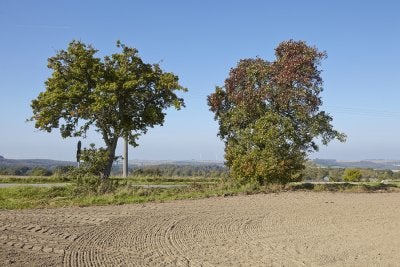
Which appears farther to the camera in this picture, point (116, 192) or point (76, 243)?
point (116, 192)

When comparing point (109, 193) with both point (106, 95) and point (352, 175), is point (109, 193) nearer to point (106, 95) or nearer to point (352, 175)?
point (106, 95)

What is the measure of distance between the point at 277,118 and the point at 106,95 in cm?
778

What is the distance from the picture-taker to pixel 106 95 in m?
18.9

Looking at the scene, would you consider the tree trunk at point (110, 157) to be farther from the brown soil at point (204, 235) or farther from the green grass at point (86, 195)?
the brown soil at point (204, 235)

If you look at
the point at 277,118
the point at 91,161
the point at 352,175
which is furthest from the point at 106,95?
the point at 352,175

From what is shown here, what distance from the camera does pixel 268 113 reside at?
816 inches

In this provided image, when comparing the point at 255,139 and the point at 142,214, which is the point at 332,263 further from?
the point at 255,139

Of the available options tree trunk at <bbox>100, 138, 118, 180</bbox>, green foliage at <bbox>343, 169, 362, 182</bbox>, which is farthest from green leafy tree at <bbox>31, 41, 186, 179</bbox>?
green foliage at <bbox>343, 169, 362, 182</bbox>

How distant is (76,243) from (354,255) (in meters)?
5.91

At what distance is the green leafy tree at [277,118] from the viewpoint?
1995cm

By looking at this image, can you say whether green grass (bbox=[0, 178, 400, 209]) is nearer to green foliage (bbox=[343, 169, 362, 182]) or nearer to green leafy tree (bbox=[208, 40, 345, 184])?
green leafy tree (bbox=[208, 40, 345, 184])

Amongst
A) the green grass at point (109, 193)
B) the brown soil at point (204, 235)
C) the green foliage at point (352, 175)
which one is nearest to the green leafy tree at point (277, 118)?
the green grass at point (109, 193)

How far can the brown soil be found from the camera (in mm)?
8547

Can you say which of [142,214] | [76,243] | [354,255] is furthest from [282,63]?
[76,243]
